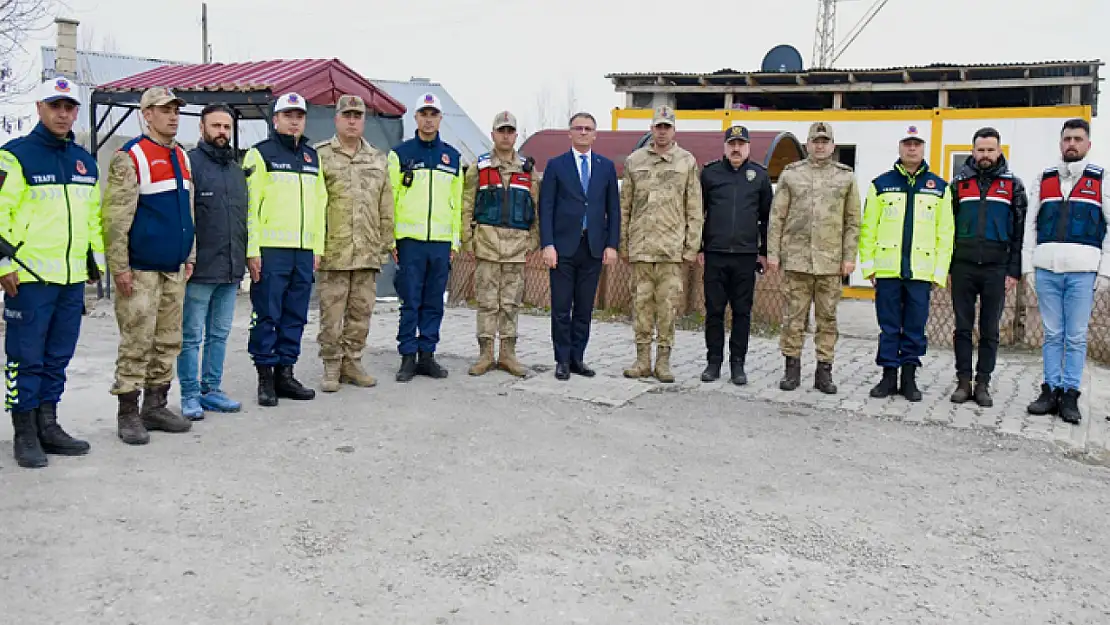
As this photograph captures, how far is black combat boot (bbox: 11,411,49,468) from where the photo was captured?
4789 millimetres

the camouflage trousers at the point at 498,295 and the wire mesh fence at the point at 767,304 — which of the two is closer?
the camouflage trousers at the point at 498,295

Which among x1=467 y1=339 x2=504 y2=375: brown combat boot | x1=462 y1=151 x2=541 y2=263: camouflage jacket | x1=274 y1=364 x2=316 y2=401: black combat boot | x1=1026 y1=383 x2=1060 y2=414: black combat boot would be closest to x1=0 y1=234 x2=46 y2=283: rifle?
x1=274 y1=364 x2=316 y2=401: black combat boot

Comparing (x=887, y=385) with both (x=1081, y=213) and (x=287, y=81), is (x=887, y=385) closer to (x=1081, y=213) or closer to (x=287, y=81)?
(x=1081, y=213)

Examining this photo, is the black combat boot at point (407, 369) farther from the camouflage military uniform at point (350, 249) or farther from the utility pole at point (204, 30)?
the utility pole at point (204, 30)

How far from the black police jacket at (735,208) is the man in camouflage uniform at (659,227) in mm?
142

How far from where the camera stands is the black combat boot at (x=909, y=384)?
7.00m

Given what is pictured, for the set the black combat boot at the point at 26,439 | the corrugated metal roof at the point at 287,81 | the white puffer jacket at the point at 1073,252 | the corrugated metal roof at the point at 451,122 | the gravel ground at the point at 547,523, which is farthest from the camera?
the corrugated metal roof at the point at 451,122

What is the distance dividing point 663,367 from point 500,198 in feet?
6.31

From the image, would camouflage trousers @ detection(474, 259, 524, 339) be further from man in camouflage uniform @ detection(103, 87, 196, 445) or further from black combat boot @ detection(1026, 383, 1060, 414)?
black combat boot @ detection(1026, 383, 1060, 414)

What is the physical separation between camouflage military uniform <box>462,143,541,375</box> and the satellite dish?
14.0 metres

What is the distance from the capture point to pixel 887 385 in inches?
278

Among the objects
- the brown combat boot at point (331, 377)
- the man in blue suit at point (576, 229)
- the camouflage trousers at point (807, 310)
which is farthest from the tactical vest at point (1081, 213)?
the brown combat boot at point (331, 377)

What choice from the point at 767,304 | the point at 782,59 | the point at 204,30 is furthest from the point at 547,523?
the point at 204,30

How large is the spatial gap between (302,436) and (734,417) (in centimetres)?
290
